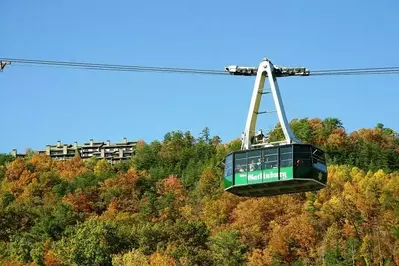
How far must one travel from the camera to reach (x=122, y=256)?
271 feet

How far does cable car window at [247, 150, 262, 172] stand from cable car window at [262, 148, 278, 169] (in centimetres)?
25

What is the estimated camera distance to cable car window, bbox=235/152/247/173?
139 ft

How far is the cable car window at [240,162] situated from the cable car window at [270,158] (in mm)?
1043

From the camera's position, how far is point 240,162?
4262 cm

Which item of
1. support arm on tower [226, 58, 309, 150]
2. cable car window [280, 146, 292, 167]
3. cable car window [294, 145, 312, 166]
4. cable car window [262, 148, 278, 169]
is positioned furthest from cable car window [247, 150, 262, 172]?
cable car window [294, 145, 312, 166]

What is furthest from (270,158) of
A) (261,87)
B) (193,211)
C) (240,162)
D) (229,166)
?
(193,211)

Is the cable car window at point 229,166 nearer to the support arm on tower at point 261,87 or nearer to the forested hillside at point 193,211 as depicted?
the support arm on tower at point 261,87

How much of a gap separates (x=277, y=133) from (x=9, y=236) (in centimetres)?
4212

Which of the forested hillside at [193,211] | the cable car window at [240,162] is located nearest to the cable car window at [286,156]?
the cable car window at [240,162]

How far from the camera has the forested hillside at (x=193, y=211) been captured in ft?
278

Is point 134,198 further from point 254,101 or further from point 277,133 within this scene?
point 254,101

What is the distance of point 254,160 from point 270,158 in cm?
79

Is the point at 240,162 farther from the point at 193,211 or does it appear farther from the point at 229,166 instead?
the point at 193,211

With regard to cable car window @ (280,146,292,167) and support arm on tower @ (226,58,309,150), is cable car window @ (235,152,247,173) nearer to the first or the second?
support arm on tower @ (226,58,309,150)
